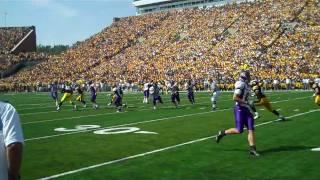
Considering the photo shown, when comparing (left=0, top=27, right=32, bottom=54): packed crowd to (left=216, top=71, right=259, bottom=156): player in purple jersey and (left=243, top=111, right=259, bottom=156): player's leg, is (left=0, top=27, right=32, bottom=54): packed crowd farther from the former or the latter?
(left=243, top=111, right=259, bottom=156): player's leg

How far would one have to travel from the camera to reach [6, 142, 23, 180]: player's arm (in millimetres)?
2916

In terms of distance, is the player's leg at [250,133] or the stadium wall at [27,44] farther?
the stadium wall at [27,44]

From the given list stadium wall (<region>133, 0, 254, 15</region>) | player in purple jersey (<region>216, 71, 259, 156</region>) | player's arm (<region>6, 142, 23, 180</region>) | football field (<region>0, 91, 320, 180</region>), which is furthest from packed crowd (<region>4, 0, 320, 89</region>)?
player's arm (<region>6, 142, 23, 180</region>)

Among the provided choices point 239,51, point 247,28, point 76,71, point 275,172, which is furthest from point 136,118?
point 76,71

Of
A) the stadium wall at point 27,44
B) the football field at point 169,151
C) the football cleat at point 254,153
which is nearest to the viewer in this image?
the football field at point 169,151

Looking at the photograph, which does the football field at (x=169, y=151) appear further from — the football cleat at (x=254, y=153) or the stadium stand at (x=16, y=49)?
the stadium stand at (x=16, y=49)

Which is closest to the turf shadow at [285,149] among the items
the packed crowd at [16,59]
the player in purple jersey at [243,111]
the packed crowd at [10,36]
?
the player in purple jersey at [243,111]

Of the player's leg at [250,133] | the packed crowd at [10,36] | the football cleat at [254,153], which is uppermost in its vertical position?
the packed crowd at [10,36]

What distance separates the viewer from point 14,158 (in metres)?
2.94

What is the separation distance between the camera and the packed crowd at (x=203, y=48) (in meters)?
43.9

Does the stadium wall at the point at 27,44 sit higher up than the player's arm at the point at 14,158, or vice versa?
the stadium wall at the point at 27,44

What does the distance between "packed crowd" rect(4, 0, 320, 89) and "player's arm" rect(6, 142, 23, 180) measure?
39119mm

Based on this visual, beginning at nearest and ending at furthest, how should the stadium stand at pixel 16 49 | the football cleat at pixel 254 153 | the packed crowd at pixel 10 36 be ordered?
the football cleat at pixel 254 153 → the stadium stand at pixel 16 49 → the packed crowd at pixel 10 36

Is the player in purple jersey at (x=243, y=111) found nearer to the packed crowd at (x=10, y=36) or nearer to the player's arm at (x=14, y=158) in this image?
the player's arm at (x=14, y=158)
